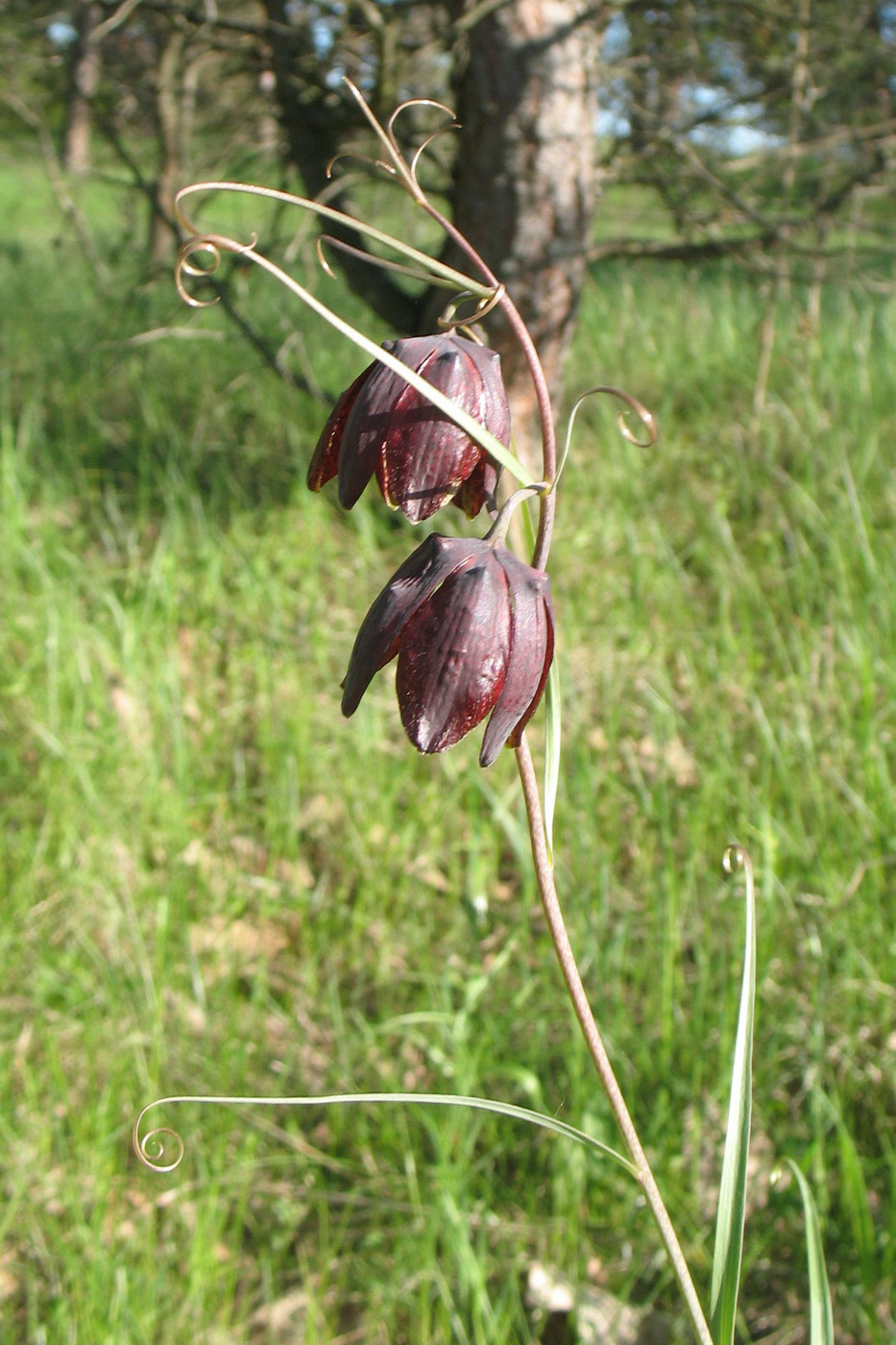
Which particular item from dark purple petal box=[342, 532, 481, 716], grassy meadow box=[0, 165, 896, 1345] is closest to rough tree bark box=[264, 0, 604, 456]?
grassy meadow box=[0, 165, 896, 1345]

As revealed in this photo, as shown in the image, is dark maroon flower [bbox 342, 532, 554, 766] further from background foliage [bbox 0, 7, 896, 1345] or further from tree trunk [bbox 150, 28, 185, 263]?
tree trunk [bbox 150, 28, 185, 263]

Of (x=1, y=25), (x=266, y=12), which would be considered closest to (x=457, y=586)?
(x=266, y=12)

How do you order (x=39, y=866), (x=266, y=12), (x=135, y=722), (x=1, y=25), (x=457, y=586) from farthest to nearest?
1. (x=1, y=25)
2. (x=266, y=12)
3. (x=135, y=722)
4. (x=39, y=866)
5. (x=457, y=586)

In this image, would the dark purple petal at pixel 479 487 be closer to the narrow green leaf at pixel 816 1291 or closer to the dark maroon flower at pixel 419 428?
the dark maroon flower at pixel 419 428

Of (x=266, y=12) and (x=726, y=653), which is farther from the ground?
(x=266, y=12)

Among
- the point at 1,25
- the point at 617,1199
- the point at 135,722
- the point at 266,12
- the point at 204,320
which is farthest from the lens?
the point at 204,320

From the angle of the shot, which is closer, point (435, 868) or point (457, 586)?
point (457, 586)

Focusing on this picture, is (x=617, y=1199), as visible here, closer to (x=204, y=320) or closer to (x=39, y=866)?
(x=39, y=866)

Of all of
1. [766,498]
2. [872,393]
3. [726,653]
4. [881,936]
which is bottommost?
[881,936]

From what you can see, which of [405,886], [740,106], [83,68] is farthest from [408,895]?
[83,68]
